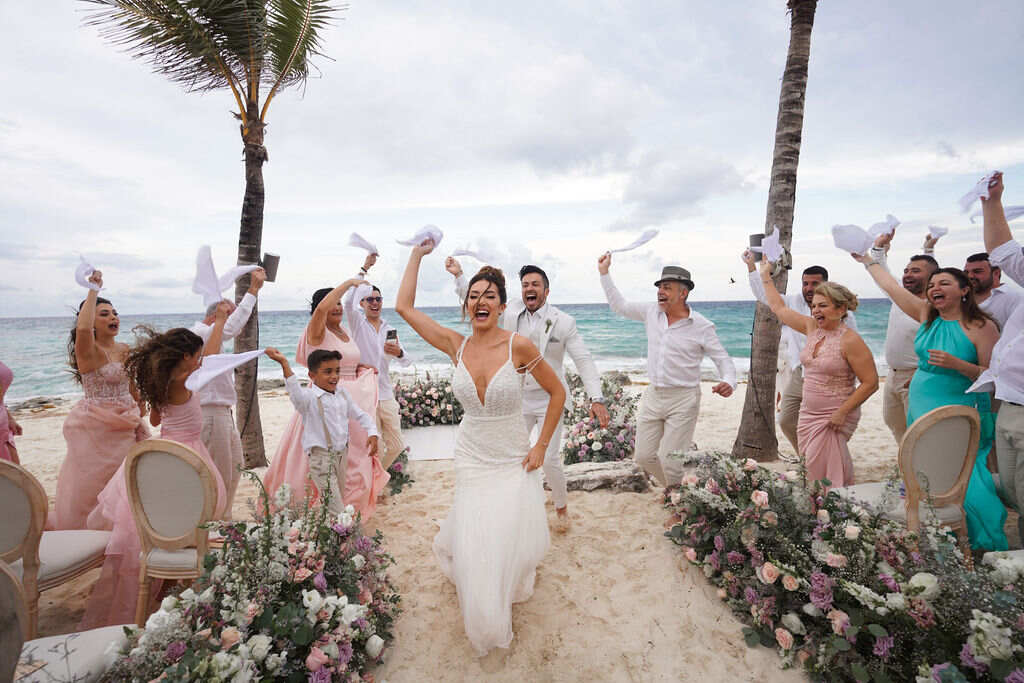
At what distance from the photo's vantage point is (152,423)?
153 inches

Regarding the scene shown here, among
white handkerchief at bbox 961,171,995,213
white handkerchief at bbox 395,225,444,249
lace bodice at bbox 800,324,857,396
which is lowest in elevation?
lace bodice at bbox 800,324,857,396

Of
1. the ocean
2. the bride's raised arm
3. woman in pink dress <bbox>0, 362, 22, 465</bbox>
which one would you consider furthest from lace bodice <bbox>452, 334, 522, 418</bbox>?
the ocean

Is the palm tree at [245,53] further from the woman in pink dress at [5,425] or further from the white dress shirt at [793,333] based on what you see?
the white dress shirt at [793,333]

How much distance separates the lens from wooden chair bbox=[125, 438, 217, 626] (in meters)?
3.12

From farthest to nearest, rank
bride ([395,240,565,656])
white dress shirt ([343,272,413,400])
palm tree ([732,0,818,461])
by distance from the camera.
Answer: palm tree ([732,0,818,461]) < white dress shirt ([343,272,413,400]) < bride ([395,240,565,656])

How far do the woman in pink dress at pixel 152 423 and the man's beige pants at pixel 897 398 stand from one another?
22.8 feet

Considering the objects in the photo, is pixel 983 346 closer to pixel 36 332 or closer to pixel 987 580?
pixel 987 580

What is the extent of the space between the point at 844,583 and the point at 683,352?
8.10 ft

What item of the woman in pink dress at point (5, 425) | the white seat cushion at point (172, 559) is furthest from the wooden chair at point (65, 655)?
the woman in pink dress at point (5, 425)

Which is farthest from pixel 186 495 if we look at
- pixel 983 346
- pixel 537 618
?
pixel 983 346

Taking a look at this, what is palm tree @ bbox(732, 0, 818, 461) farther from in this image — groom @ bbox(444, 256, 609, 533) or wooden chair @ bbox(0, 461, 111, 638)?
wooden chair @ bbox(0, 461, 111, 638)

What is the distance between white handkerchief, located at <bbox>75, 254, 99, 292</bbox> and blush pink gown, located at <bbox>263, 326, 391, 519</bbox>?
169 cm

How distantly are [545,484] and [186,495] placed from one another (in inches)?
146

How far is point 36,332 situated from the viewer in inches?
1810
